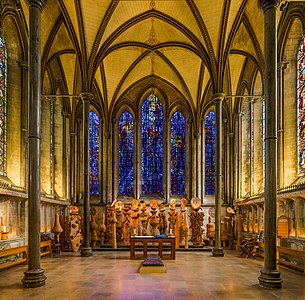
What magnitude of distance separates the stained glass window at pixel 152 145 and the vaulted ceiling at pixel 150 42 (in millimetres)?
2397

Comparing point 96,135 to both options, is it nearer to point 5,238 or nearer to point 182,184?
point 182,184

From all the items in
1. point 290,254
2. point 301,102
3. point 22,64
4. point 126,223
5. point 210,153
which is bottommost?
point 290,254

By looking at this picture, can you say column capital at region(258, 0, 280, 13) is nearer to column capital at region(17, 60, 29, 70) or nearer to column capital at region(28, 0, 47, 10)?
column capital at region(28, 0, 47, 10)

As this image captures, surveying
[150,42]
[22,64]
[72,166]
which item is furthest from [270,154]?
[72,166]

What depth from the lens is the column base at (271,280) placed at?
29.8ft

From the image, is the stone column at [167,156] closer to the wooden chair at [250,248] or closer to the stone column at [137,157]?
the stone column at [137,157]

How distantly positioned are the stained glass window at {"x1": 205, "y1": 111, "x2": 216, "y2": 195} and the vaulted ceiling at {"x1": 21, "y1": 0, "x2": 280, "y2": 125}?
167 cm

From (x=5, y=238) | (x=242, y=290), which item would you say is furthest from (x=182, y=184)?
(x=242, y=290)

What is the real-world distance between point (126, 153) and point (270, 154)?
15.7m

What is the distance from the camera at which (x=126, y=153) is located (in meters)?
24.5

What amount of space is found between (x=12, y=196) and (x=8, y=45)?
238 inches

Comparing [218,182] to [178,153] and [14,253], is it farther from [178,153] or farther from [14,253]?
[14,253]

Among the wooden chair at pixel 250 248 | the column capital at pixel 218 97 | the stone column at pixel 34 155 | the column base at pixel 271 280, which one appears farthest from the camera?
the column capital at pixel 218 97

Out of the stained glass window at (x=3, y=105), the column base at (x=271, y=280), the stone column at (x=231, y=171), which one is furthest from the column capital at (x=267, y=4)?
the stone column at (x=231, y=171)
